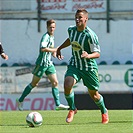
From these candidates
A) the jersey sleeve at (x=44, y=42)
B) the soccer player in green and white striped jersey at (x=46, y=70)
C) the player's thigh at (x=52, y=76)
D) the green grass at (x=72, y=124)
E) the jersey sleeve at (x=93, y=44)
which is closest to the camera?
the green grass at (x=72, y=124)

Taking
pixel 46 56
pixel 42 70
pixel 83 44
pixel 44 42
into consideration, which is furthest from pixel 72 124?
pixel 46 56

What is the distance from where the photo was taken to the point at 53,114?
15180 millimetres

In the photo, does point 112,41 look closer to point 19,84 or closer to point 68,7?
point 68,7

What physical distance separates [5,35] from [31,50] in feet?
3.43

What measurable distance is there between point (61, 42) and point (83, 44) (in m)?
11.9

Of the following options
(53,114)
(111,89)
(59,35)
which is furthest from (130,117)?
(59,35)

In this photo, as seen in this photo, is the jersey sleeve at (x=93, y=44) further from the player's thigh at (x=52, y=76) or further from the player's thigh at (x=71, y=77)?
the player's thigh at (x=52, y=76)

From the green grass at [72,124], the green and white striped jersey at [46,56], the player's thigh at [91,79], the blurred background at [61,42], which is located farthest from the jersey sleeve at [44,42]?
the blurred background at [61,42]

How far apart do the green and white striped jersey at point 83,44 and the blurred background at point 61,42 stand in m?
10.3

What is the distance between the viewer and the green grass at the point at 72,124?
10923mm

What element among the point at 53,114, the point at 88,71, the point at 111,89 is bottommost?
the point at 111,89

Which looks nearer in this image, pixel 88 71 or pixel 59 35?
pixel 88 71

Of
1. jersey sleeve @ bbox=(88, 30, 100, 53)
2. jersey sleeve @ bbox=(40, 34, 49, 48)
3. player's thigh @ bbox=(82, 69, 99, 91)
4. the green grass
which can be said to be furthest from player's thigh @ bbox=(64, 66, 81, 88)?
jersey sleeve @ bbox=(40, 34, 49, 48)

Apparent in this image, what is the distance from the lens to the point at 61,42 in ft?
78.8
